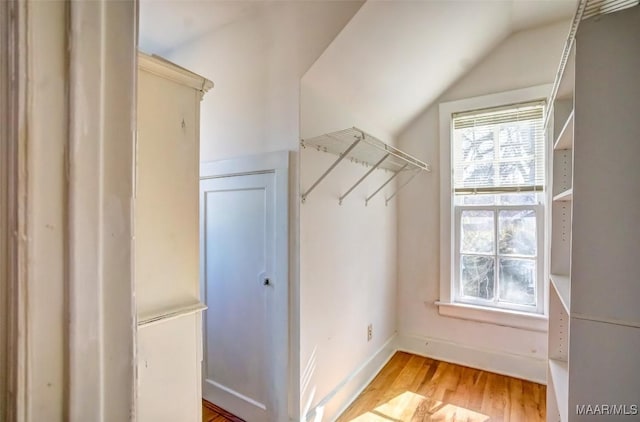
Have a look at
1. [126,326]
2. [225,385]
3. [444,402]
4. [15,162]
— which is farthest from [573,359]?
[225,385]

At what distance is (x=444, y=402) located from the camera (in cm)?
210

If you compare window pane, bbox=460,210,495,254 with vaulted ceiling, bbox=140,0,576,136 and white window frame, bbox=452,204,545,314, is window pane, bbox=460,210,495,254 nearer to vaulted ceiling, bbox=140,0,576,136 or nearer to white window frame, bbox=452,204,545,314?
white window frame, bbox=452,204,545,314

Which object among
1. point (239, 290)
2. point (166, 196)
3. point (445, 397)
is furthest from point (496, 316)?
point (166, 196)

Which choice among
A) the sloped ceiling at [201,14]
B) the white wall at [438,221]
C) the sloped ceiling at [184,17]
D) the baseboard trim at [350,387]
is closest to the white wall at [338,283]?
the baseboard trim at [350,387]

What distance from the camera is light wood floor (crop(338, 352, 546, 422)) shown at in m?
1.96

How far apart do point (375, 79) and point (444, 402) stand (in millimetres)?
2238

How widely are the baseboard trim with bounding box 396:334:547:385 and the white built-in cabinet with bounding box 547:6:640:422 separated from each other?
5.82ft

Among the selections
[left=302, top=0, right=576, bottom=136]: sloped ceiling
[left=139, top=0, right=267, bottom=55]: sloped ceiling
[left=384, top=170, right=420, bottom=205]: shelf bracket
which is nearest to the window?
[left=384, top=170, right=420, bottom=205]: shelf bracket

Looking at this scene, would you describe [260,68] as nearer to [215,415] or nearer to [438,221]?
[438,221]

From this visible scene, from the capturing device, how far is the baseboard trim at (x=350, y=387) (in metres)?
1.83

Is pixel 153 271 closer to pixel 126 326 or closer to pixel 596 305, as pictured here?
pixel 126 326

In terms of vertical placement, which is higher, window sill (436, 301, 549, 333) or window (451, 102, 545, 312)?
window (451, 102, 545, 312)

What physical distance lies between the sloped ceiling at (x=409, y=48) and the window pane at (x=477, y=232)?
41.2 inches

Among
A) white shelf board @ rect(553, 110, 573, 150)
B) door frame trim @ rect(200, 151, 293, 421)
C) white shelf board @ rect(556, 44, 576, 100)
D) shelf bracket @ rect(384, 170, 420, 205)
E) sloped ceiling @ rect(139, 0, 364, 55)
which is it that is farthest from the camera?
shelf bracket @ rect(384, 170, 420, 205)
